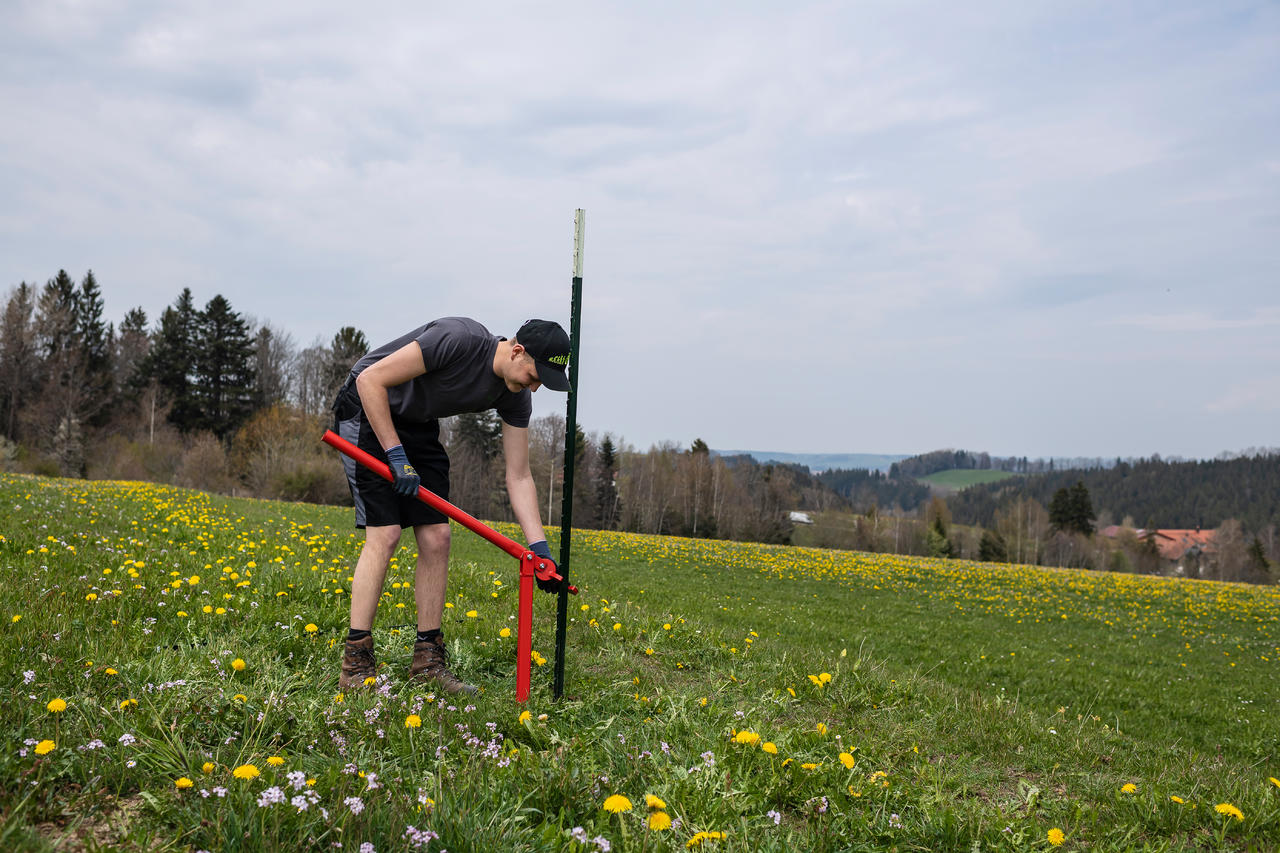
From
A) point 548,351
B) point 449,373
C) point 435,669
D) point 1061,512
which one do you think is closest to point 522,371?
point 548,351

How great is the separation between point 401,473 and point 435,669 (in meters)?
1.16

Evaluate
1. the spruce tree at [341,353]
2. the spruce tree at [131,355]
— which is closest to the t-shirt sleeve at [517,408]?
the spruce tree at [341,353]

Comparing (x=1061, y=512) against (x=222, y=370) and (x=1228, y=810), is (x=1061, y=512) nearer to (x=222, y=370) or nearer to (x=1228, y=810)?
(x=222, y=370)

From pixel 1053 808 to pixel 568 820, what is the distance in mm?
2140

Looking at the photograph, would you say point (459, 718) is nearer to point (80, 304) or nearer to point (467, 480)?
point (467, 480)

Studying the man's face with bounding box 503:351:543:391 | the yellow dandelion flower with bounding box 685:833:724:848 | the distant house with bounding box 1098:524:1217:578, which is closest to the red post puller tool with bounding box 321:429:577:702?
the man's face with bounding box 503:351:543:391

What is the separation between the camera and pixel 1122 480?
4897 inches

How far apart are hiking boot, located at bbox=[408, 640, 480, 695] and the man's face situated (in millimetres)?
1550

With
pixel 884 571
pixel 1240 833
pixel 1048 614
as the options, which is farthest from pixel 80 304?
pixel 1240 833

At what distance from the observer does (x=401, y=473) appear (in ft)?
11.7

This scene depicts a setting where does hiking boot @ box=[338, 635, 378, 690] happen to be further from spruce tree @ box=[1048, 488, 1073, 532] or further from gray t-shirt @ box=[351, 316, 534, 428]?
spruce tree @ box=[1048, 488, 1073, 532]

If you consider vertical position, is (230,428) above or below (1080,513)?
above

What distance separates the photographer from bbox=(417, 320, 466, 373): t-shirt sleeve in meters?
3.67

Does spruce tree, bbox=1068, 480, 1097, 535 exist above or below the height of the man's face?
below
